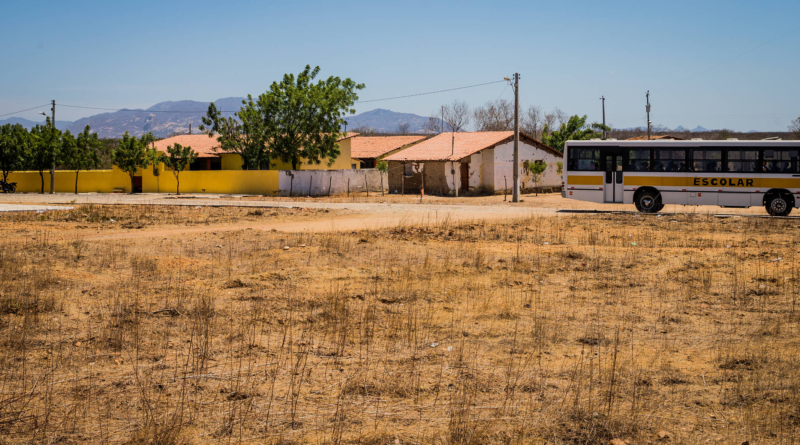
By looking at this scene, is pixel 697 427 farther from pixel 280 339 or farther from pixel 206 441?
pixel 280 339

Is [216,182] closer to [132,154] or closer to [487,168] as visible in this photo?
[132,154]

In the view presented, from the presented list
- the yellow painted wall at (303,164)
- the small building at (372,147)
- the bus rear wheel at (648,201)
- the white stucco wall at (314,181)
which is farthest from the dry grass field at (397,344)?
the small building at (372,147)

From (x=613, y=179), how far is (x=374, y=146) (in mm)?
42516

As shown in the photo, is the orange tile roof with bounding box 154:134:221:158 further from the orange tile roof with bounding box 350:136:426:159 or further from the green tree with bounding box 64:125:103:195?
the orange tile roof with bounding box 350:136:426:159

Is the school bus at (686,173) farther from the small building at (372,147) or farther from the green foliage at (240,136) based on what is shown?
the small building at (372,147)

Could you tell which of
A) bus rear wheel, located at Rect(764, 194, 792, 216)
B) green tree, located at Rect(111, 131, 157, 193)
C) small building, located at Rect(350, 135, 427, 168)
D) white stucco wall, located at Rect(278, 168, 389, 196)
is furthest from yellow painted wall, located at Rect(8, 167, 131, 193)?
bus rear wheel, located at Rect(764, 194, 792, 216)

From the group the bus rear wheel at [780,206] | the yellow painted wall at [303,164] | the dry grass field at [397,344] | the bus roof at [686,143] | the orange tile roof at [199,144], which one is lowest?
the dry grass field at [397,344]

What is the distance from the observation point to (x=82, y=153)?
48281 millimetres

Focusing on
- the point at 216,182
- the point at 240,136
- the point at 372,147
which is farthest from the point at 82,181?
the point at 372,147

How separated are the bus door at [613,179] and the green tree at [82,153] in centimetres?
3826

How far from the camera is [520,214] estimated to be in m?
25.6

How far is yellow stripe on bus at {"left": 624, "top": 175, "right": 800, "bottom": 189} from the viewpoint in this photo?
960 inches

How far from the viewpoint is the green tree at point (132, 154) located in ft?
149

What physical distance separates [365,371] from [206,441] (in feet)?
6.64
